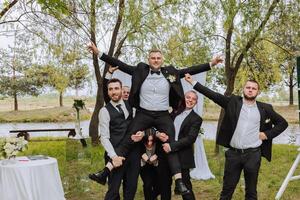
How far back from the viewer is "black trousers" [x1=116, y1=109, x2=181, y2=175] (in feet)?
13.4

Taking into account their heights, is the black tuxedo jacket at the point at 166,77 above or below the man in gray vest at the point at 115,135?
above

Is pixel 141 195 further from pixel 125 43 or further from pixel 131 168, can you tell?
pixel 125 43

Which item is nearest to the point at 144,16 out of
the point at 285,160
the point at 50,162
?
the point at 285,160

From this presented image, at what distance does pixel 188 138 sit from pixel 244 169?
63 cm

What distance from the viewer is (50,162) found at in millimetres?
4738

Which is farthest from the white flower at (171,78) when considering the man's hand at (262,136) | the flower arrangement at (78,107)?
the flower arrangement at (78,107)

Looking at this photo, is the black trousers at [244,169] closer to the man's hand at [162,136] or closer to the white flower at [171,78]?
the man's hand at [162,136]

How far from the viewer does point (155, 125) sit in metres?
4.21

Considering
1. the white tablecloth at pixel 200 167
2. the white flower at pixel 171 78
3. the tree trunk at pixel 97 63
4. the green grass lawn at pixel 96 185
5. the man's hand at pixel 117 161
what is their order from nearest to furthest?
the man's hand at pixel 117 161
the white flower at pixel 171 78
the green grass lawn at pixel 96 185
the white tablecloth at pixel 200 167
the tree trunk at pixel 97 63

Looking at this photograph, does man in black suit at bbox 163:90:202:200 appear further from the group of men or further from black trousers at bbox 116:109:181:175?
black trousers at bbox 116:109:181:175

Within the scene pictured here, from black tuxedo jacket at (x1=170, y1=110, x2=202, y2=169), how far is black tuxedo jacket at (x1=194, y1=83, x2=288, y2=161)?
27 cm

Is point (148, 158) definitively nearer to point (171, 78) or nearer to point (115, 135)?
point (115, 135)

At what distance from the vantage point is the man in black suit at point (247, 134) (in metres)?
4.07

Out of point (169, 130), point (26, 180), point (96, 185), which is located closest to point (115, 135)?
point (169, 130)
